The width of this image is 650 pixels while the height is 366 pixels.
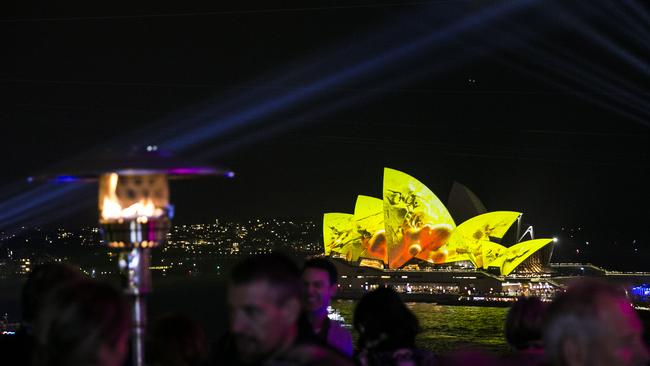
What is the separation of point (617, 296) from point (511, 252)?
56.9 meters

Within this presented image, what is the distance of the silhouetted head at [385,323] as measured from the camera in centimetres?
477

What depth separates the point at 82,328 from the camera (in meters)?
2.79

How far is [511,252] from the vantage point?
58.9m

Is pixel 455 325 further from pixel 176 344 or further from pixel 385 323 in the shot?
pixel 176 344

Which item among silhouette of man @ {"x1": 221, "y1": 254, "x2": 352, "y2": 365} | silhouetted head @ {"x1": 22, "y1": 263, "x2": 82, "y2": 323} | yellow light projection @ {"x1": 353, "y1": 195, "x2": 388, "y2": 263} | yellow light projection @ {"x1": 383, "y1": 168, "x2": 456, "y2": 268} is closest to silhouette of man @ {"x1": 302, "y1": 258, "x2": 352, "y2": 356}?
silhouetted head @ {"x1": 22, "y1": 263, "x2": 82, "y2": 323}

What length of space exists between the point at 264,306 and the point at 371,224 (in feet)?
197

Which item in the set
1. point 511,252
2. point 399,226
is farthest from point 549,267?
point 399,226

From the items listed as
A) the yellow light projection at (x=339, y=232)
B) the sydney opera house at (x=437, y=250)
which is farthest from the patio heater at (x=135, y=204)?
the yellow light projection at (x=339, y=232)

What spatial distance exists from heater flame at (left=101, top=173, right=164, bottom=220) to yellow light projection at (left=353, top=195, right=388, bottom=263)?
58.0m

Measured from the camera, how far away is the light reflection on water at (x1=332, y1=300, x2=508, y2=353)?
38.2 meters

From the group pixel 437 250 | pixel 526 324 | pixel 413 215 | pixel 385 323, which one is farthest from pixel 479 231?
pixel 526 324

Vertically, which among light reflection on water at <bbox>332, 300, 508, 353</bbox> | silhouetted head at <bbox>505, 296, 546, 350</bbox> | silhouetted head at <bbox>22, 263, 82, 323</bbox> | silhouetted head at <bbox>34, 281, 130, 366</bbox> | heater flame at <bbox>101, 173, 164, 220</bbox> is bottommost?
light reflection on water at <bbox>332, 300, 508, 353</bbox>

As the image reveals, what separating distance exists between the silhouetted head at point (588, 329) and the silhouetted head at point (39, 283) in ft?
6.24

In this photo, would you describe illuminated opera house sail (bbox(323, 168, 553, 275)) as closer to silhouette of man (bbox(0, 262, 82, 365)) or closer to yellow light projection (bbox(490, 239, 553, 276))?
yellow light projection (bbox(490, 239, 553, 276))
